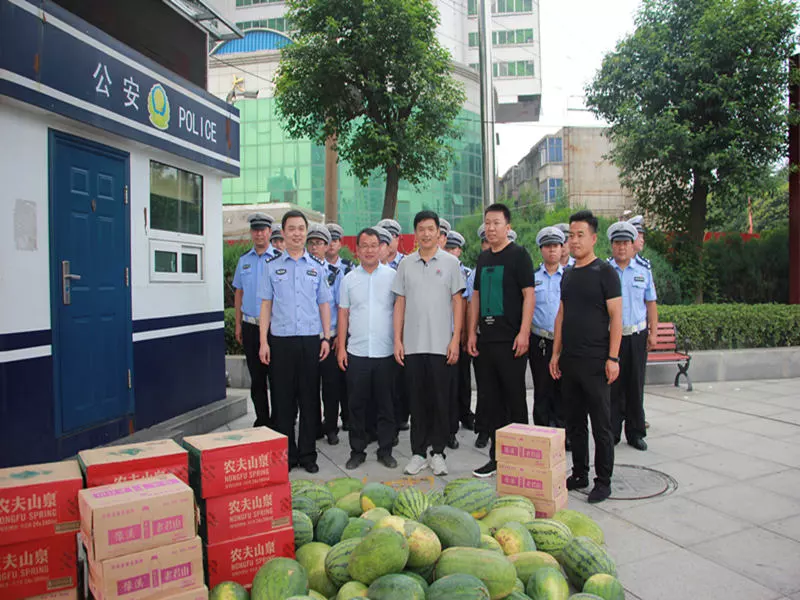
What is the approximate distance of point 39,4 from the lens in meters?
3.89

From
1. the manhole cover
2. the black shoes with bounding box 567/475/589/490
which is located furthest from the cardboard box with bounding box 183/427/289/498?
the manhole cover

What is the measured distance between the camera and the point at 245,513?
2.66 meters

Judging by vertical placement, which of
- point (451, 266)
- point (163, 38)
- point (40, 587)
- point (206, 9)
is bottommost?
point (40, 587)

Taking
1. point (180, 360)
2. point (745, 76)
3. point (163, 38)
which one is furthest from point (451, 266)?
point (745, 76)

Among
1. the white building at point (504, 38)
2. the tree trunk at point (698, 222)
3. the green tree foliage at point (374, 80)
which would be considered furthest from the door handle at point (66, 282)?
the white building at point (504, 38)

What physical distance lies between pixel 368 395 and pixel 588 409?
5.62ft

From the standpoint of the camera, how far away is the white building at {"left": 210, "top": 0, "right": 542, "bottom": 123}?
140 ft

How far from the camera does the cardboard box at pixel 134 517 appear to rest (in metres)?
2.15

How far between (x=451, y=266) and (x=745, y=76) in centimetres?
867

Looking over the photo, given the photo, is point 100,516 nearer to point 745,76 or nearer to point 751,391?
point 751,391

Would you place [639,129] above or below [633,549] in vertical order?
above

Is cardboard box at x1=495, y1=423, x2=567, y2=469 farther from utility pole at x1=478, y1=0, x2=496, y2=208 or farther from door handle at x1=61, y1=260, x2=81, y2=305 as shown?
utility pole at x1=478, y1=0, x2=496, y2=208

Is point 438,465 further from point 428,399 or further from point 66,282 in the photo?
point 66,282

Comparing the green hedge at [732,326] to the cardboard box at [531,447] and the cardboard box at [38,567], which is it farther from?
the cardboard box at [38,567]
